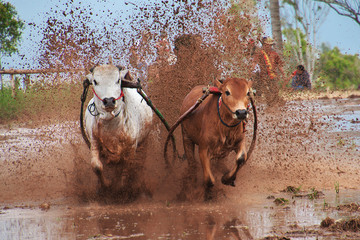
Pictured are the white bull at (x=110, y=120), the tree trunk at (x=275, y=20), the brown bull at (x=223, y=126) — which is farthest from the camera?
the tree trunk at (x=275, y=20)

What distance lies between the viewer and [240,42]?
Result: 8.62 m

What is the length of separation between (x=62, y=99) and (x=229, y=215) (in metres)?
4.45

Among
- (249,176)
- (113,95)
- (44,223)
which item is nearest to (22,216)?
(44,223)

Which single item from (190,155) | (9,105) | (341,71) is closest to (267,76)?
(190,155)

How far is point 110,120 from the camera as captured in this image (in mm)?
6594

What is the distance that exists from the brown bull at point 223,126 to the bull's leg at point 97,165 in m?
1.20

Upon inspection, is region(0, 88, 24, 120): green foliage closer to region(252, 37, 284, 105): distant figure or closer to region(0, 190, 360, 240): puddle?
region(252, 37, 284, 105): distant figure

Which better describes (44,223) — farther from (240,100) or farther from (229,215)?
(240,100)

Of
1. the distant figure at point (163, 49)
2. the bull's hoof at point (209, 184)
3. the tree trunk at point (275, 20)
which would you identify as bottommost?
the bull's hoof at point (209, 184)

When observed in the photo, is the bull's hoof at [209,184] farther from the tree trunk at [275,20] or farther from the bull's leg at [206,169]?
the tree trunk at [275,20]

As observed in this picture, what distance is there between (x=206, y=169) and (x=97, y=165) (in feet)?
4.24

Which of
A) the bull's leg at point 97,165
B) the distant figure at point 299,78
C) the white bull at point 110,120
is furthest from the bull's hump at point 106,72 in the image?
the distant figure at point 299,78

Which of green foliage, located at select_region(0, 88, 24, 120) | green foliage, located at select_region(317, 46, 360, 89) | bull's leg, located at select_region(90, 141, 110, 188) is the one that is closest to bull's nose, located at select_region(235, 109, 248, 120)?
bull's leg, located at select_region(90, 141, 110, 188)

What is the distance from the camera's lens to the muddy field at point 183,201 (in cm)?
511
